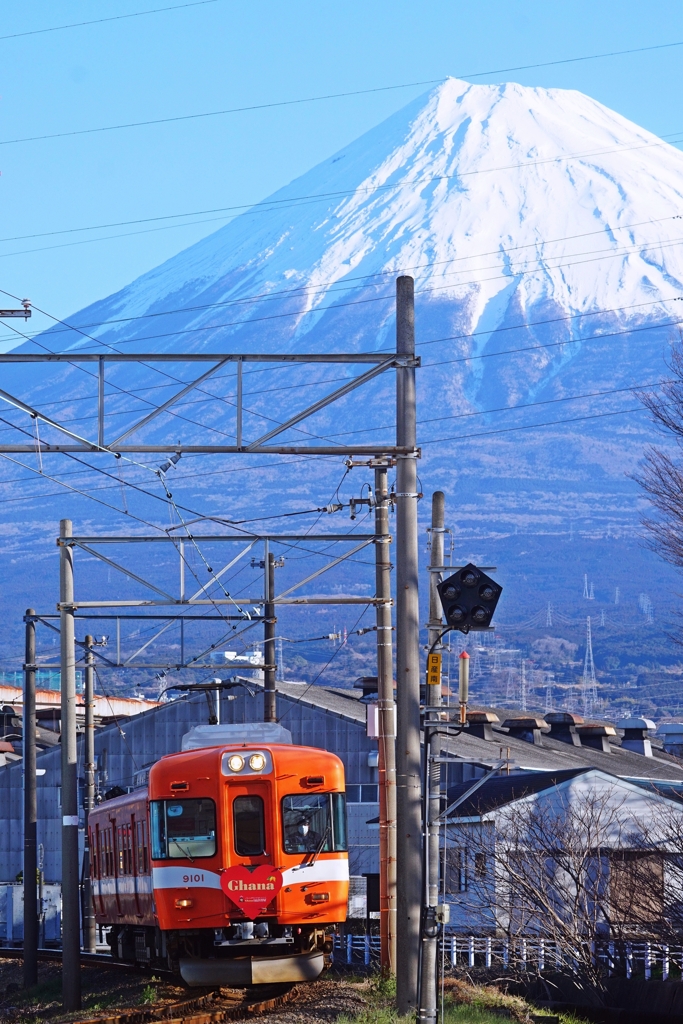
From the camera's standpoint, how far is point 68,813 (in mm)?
21938

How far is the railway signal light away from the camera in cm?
1402

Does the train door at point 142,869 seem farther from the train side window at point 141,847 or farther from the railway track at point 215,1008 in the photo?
the railway track at point 215,1008

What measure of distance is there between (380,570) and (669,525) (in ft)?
22.7

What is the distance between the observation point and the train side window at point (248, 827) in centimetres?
1833

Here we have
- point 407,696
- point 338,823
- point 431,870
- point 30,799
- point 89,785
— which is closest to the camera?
point 431,870

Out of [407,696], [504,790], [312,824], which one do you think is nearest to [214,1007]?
[312,824]

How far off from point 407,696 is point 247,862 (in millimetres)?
4140

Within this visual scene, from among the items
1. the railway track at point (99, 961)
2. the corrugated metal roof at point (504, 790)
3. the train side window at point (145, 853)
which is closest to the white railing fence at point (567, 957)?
the railway track at point (99, 961)

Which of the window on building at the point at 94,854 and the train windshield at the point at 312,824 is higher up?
the train windshield at the point at 312,824

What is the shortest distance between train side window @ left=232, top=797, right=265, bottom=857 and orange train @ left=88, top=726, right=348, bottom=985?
0.01 metres

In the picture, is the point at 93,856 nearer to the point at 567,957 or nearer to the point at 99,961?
the point at 99,961

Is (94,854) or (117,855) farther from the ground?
(117,855)

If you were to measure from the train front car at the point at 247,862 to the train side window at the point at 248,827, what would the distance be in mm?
12

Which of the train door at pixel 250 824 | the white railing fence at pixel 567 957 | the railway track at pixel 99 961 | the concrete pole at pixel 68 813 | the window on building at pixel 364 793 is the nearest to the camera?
the train door at pixel 250 824
